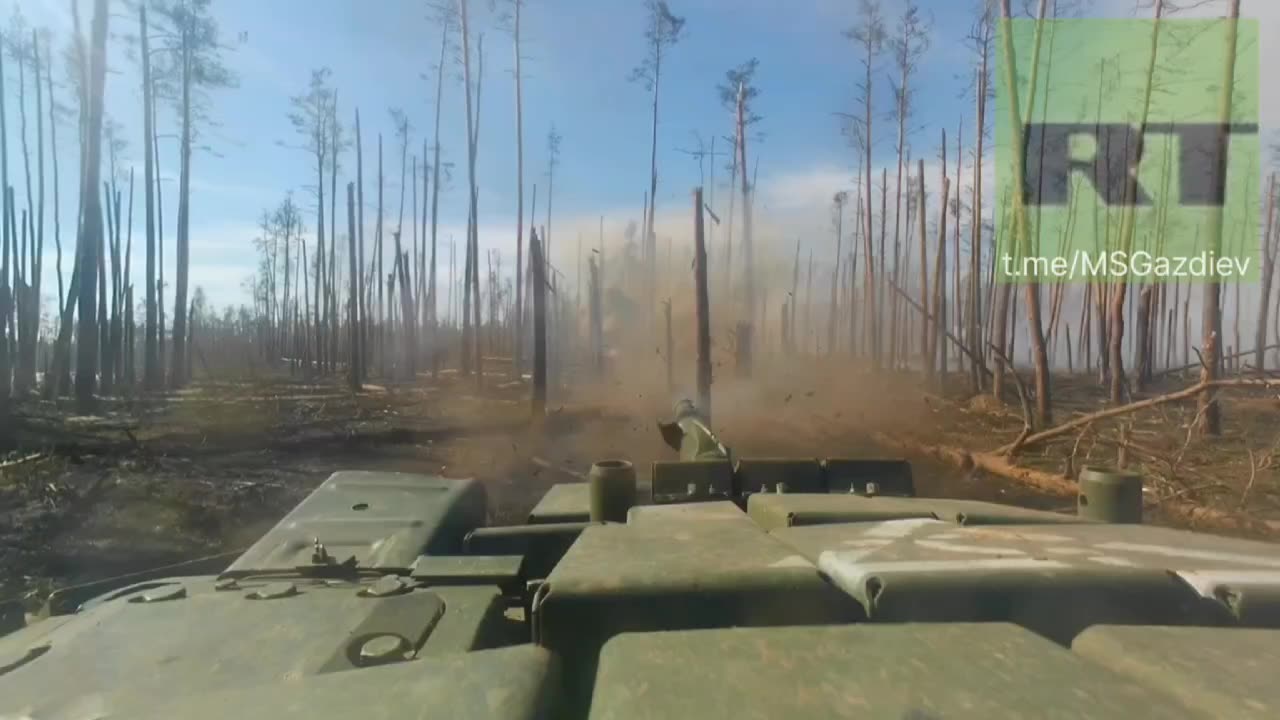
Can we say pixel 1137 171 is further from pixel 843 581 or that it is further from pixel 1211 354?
pixel 843 581

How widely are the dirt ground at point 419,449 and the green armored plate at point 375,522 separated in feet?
2.93

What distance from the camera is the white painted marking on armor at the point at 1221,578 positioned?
1894mm

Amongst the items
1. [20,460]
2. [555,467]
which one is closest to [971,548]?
[555,467]

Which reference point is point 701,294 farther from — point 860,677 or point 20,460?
point 860,677

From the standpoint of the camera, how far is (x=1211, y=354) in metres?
9.73

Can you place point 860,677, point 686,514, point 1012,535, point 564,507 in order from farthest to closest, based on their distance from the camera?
point 564,507, point 686,514, point 1012,535, point 860,677

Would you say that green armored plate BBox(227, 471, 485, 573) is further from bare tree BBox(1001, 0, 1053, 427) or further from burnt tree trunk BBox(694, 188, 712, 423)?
bare tree BBox(1001, 0, 1053, 427)

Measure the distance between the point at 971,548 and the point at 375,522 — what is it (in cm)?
243

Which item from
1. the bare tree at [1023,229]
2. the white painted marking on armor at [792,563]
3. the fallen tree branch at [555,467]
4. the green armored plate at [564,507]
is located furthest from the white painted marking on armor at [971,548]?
the bare tree at [1023,229]

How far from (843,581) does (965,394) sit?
24548 millimetres

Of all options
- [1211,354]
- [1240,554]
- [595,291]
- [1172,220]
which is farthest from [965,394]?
[1240,554]

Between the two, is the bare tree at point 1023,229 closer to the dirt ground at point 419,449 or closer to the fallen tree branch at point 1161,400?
the dirt ground at point 419,449

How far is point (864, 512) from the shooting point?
10.1 ft

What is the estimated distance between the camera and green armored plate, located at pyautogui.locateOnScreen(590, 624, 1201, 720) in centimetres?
132
